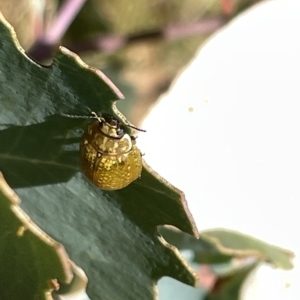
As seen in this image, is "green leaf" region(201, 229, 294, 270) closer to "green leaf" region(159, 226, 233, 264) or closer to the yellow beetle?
"green leaf" region(159, 226, 233, 264)

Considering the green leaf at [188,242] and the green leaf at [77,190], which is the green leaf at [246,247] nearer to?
the green leaf at [188,242]

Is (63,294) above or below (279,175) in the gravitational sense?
below

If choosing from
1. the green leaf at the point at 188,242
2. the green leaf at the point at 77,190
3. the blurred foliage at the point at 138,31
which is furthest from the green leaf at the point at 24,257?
the blurred foliage at the point at 138,31

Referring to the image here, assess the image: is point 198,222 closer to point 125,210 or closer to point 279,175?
point 279,175

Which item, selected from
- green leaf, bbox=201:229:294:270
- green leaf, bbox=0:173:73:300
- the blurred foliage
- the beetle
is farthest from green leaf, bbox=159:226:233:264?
the blurred foliage

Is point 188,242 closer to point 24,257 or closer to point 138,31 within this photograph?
point 24,257

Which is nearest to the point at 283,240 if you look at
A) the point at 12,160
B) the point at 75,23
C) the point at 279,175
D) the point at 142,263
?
the point at 279,175

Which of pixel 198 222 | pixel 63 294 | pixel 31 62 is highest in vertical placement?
pixel 31 62

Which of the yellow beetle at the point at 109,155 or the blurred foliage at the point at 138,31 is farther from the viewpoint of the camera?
the blurred foliage at the point at 138,31
